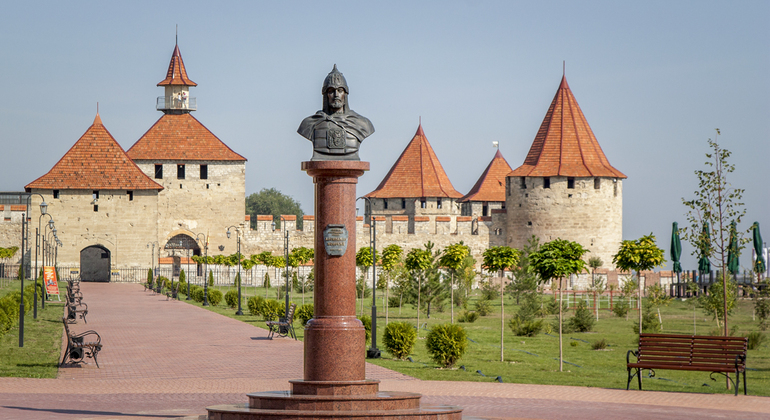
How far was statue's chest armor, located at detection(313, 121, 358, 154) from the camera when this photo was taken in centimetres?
1013

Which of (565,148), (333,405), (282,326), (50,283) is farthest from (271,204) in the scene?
(333,405)

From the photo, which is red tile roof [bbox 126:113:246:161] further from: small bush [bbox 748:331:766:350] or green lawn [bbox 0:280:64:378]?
small bush [bbox 748:331:766:350]

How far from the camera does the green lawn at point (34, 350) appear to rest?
13789 mm

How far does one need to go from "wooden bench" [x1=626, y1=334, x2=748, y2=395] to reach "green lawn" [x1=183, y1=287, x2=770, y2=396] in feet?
2.56

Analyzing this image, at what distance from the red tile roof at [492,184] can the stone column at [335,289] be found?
51.4m

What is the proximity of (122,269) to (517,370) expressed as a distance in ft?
128

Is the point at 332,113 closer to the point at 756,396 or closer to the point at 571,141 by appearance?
the point at 756,396

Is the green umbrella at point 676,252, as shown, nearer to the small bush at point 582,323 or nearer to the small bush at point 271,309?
the small bush at point 582,323

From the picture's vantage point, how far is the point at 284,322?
803 inches

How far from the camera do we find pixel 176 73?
60.4m

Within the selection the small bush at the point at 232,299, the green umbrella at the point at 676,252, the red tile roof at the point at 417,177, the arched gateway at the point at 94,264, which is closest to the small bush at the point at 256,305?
the small bush at the point at 232,299

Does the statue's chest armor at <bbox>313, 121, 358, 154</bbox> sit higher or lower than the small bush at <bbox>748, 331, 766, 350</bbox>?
higher

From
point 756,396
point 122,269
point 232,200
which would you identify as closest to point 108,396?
point 756,396

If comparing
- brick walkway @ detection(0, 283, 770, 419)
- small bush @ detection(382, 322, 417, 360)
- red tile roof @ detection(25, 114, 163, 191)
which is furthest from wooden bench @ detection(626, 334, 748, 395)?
red tile roof @ detection(25, 114, 163, 191)
